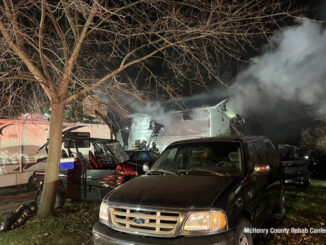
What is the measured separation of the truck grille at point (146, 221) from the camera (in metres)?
2.77

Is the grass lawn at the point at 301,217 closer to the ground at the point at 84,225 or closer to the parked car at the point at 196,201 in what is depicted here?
the ground at the point at 84,225

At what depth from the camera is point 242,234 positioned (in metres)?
3.02

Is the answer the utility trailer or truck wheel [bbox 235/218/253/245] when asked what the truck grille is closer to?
truck wheel [bbox 235/218/253/245]

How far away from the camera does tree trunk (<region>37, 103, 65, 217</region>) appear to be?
5.60 m

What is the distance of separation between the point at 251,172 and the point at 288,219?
95.5 inches

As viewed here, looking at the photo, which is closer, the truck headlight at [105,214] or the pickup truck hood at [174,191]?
the pickup truck hood at [174,191]

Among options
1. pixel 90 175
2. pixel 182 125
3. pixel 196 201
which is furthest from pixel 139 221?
pixel 182 125

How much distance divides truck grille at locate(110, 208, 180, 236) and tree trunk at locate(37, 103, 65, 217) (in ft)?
10.5

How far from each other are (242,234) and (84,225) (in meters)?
3.49

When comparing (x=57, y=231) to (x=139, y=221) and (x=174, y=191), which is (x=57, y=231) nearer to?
(x=139, y=221)

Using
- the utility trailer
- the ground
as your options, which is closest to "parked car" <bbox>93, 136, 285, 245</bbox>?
the ground

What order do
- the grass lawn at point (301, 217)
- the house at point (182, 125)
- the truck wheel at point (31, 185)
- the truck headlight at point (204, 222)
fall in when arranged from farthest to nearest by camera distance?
the house at point (182, 125)
the truck wheel at point (31, 185)
the grass lawn at point (301, 217)
the truck headlight at point (204, 222)

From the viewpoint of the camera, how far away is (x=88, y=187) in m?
6.68

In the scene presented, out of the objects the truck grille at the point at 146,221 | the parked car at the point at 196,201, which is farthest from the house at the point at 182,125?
the truck grille at the point at 146,221
